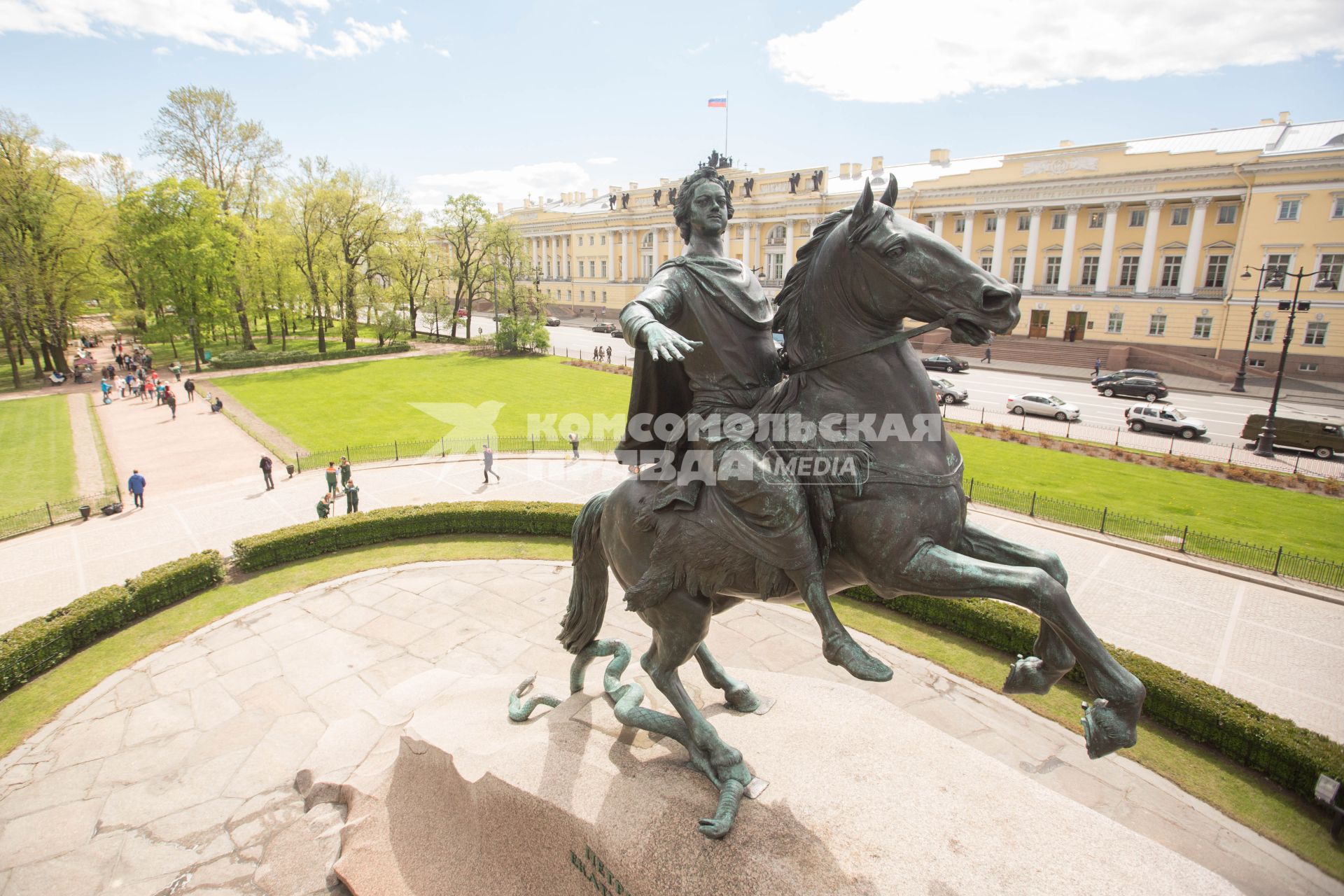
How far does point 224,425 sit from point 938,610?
30.6 meters

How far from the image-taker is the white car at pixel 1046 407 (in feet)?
102

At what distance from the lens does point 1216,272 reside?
154 feet

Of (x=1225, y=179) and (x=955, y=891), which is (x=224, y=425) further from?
(x=1225, y=179)

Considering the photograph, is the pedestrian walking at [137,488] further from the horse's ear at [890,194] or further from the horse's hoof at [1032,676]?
the horse's hoof at [1032,676]

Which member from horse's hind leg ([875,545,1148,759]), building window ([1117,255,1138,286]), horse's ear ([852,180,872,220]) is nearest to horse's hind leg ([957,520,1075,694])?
horse's hind leg ([875,545,1148,759])

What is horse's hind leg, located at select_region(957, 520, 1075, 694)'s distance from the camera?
14.6 feet

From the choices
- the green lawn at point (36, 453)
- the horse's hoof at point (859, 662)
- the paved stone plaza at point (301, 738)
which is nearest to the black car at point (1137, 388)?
the paved stone plaza at point (301, 738)

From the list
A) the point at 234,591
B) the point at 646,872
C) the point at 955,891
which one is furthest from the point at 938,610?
the point at 234,591

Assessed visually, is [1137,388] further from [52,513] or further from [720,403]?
[52,513]

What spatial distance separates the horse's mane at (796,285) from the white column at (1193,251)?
183ft

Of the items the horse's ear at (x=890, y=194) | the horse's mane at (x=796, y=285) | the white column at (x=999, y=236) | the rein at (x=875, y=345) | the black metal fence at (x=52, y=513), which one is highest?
the white column at (x=999, y=236)

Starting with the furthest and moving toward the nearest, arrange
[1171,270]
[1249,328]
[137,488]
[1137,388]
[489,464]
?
[1171,270] < [1249,328] < [1137,388] < [489,464] < [137,488]

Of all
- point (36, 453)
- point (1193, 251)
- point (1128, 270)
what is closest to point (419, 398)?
point (36, 453)

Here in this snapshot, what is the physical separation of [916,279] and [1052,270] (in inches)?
2320
